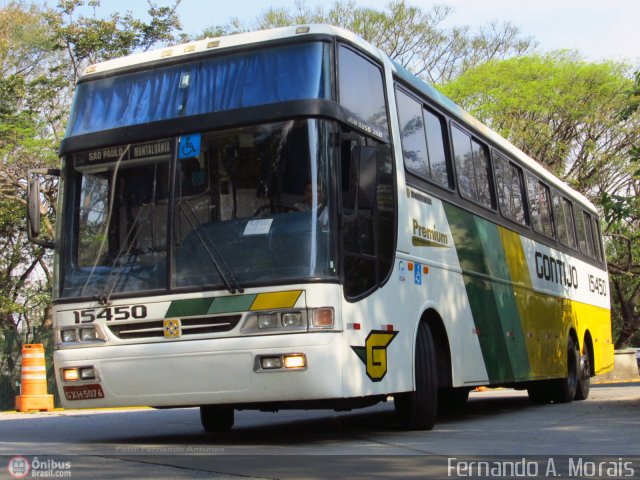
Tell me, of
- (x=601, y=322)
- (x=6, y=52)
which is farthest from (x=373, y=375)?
(x=6, y=52)

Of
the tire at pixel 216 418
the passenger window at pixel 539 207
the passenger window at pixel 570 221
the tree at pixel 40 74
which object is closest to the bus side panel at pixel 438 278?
the tire at pixel 216 418

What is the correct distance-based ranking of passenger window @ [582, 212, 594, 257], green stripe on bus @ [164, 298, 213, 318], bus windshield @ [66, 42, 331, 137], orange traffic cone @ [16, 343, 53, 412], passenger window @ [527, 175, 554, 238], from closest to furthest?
green stripe on bus @ [164, 298, 213, 318] < bus windshield @ [66, 42, 331, 137] < passenger window @ [527, 175, 554, 238] < orange traffic cone @ [16, 343, 53, 412] < passenger window @ [582, 212, 594, 257]

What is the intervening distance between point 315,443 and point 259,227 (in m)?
2.11

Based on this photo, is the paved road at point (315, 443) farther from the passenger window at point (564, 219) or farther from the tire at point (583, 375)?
the passenger window at point (564, 219)

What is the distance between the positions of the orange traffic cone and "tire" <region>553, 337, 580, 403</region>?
343 inches

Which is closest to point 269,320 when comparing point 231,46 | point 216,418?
point 231,46

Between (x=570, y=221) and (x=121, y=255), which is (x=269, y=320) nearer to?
(x=121, y=255)

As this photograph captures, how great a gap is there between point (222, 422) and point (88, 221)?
9.77 feet

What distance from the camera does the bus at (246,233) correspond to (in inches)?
317

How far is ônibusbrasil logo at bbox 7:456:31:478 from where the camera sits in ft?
21.9

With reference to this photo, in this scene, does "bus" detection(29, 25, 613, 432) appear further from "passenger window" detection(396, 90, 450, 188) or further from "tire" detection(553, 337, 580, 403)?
"tire" detection(553, 337, 580, 403)

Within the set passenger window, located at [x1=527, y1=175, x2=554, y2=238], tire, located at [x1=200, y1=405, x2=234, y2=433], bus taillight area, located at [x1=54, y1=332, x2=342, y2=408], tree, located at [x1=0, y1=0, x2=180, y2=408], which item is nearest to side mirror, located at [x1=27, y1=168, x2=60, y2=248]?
bus taillight area, located at [x1=54, y1=332, x2=342, y2=408]

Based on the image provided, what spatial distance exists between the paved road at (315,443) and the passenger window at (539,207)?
10.1 ft

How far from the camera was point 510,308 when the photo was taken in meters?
13.0
